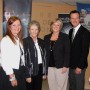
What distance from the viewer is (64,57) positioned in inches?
123

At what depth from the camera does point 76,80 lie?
3.20m

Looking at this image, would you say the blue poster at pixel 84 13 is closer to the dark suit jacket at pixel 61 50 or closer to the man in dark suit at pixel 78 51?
the man in dark suit at pixel 78 51

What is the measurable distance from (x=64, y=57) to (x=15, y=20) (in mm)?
963

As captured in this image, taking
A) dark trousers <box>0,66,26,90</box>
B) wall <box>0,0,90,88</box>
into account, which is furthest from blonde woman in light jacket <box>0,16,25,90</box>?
wall <box>0,0,90,88</box>

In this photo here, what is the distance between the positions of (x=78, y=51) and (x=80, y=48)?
1.9 inches

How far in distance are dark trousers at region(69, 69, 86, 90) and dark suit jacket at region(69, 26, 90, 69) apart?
0.12m

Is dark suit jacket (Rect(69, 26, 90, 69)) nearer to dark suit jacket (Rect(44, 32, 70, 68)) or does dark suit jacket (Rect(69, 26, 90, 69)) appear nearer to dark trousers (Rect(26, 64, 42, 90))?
dark suit jacket (Rect(44, 32, 70, 68))

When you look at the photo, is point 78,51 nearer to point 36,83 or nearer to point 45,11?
point 36,83

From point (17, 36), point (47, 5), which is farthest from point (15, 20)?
point (47, 5)

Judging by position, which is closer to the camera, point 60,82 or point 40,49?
point 40,49

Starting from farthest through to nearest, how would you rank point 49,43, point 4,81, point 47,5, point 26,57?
point 47,5 → point 49,43 → point 26,57 → point 4,81

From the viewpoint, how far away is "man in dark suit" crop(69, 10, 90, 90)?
3.08 meters

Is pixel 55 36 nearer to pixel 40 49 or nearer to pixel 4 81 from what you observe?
pixel 40 49

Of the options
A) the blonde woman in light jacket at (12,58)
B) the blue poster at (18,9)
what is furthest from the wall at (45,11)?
the blonde woman in light jacket at (12,58)
